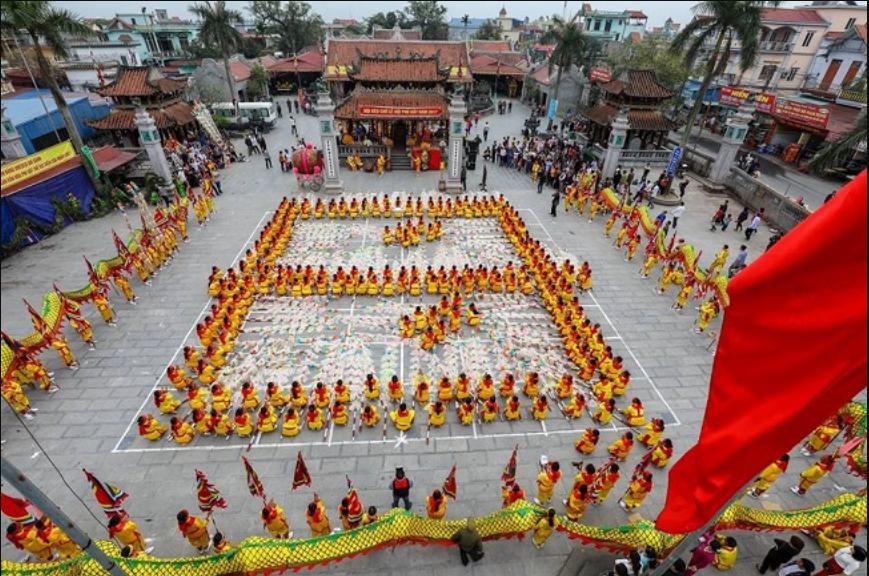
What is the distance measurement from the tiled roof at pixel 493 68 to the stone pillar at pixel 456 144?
103 ft

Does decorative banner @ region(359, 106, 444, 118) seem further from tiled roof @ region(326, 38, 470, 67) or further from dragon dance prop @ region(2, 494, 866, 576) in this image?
dragon dance prop @ region(2, 494, 866, 576)

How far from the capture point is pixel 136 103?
28.1m

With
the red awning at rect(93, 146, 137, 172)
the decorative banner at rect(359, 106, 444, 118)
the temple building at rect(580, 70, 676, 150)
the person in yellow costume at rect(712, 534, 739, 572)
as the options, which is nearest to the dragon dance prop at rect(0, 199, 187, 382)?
the red awning at rect(93, 146, 137, 172)

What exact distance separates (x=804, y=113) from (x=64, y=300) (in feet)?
136

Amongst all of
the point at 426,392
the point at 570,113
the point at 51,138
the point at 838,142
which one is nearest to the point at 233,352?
the point at 426,392

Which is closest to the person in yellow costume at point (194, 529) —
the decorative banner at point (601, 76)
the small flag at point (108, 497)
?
the small flag at point (108, 497)

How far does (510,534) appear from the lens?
8328 millimetres

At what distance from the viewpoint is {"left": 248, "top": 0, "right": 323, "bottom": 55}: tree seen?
61750 millimetres

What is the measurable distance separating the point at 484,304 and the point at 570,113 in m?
36.8

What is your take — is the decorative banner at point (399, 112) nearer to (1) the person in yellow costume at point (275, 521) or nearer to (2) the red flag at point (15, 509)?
(1) the person in yellow costume at point (275, 521)

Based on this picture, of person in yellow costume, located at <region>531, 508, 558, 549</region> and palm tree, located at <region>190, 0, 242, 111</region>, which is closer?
person in yellow costume, located at <region>531, 508, 558, 549</region>

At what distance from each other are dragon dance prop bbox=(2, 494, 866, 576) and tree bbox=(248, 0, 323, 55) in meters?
65.4

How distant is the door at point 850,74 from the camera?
3625 centimetres

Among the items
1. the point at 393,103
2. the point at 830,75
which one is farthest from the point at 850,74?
the point at 393,103
